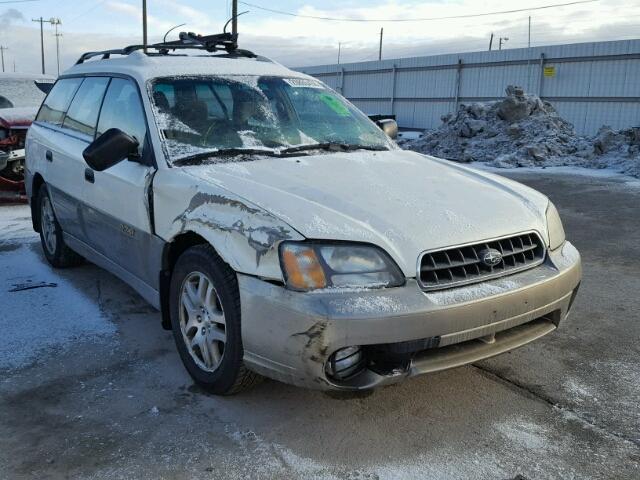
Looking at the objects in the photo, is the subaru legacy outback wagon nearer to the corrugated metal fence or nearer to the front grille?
the front grille

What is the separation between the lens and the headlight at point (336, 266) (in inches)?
102

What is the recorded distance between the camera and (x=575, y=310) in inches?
175

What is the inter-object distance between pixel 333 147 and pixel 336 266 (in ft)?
4.91

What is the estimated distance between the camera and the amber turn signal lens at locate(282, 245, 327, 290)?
2.58 metres

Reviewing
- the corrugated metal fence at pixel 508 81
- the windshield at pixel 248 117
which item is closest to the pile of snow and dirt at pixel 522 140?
the corrugated metal fence at pixel 508 81

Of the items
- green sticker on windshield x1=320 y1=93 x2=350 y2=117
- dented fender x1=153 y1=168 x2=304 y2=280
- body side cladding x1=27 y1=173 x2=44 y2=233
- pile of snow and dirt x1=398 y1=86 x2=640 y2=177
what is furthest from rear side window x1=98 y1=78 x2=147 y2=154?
pile of snow and dirt x1=398 y1=86 x2=640 y2=177

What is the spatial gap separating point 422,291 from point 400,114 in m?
24.8

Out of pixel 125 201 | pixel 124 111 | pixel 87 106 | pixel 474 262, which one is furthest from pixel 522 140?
pixel 474 262

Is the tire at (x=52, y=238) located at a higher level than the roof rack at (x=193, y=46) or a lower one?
lower

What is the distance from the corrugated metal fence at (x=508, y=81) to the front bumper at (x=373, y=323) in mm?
17788

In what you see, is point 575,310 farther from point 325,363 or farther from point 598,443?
point 325,363

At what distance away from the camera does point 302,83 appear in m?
4.35

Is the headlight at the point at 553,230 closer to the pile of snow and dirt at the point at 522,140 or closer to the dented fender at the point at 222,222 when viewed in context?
the dented fender at the point at 222,222

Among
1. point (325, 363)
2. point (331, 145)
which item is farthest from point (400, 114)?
point (325, 363)
